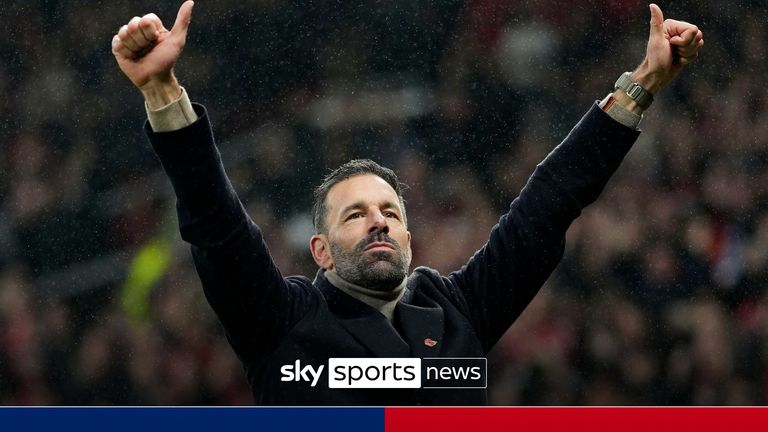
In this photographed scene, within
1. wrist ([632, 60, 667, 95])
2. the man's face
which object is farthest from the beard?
wrist ([632, 60, 667, 95])

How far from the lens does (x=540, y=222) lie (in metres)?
2.69

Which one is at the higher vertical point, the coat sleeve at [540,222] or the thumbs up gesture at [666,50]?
the thumbs up gesture at [666,50]

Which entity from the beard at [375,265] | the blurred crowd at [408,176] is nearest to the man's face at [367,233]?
the beard at [375,265]

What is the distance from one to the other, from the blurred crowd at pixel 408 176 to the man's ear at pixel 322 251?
2258mm

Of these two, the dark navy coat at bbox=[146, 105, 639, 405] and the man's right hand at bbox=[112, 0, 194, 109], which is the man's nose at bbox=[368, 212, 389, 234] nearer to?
the dark navy coat at bbox=[146, 105, 639, 405]

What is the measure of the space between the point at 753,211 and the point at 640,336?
2.73 feet

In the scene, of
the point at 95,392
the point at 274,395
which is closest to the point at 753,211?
the point at 95,392

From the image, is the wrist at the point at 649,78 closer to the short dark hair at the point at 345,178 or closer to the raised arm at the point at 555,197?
the raised arm at the point at 555,197

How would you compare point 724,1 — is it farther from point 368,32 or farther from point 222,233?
point 222,233

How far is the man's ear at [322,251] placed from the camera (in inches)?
106

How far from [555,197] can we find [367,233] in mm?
431

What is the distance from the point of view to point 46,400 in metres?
5.05

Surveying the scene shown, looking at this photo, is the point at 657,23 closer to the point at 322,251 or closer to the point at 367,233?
the point at 367,233

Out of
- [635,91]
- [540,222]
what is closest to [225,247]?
[540,222]
